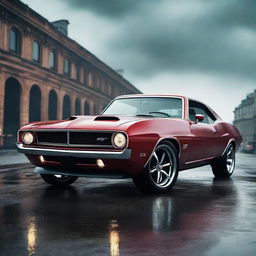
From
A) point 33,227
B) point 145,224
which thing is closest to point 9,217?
point 33,227

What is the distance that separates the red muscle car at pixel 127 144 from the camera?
16.9 ft

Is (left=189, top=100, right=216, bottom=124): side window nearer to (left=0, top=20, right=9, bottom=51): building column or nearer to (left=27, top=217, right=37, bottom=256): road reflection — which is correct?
(left=27, top=217, right=37, bottom=256): road reflection

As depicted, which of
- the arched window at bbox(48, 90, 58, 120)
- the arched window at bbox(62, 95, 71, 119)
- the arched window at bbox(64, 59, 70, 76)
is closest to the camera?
the arched window at bbox(48, 90, 58, 120)

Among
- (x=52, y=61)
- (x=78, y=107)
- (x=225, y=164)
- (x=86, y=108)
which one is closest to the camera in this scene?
(x=225, y=164)

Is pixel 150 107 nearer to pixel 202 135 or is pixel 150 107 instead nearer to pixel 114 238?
pixel 202 135

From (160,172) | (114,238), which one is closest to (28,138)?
(160,172)

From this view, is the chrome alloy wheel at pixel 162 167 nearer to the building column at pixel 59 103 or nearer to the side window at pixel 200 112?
the side window at pixel 200 112

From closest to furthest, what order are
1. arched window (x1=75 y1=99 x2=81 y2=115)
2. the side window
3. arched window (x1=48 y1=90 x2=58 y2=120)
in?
1. the side window
2. arched window (x1=48 y1=90 x2=58 y2=120)
3. arched window (x1=75 y1=99 x2=81 y2=115)

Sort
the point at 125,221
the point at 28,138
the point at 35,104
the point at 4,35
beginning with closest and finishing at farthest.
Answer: the point at 125,221 → the point at 28,138 → the point at 4,35 → the point at 35,104

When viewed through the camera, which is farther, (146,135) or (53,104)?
(53,104)

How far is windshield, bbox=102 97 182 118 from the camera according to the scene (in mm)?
6520

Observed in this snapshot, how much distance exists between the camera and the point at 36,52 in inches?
1158

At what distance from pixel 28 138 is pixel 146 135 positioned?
166 centimetres

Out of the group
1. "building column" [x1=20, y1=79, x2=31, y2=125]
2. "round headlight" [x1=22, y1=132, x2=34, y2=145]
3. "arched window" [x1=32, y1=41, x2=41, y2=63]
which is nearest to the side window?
"round headlight" [x1=22, y1=132, x2=34, y2=145]
